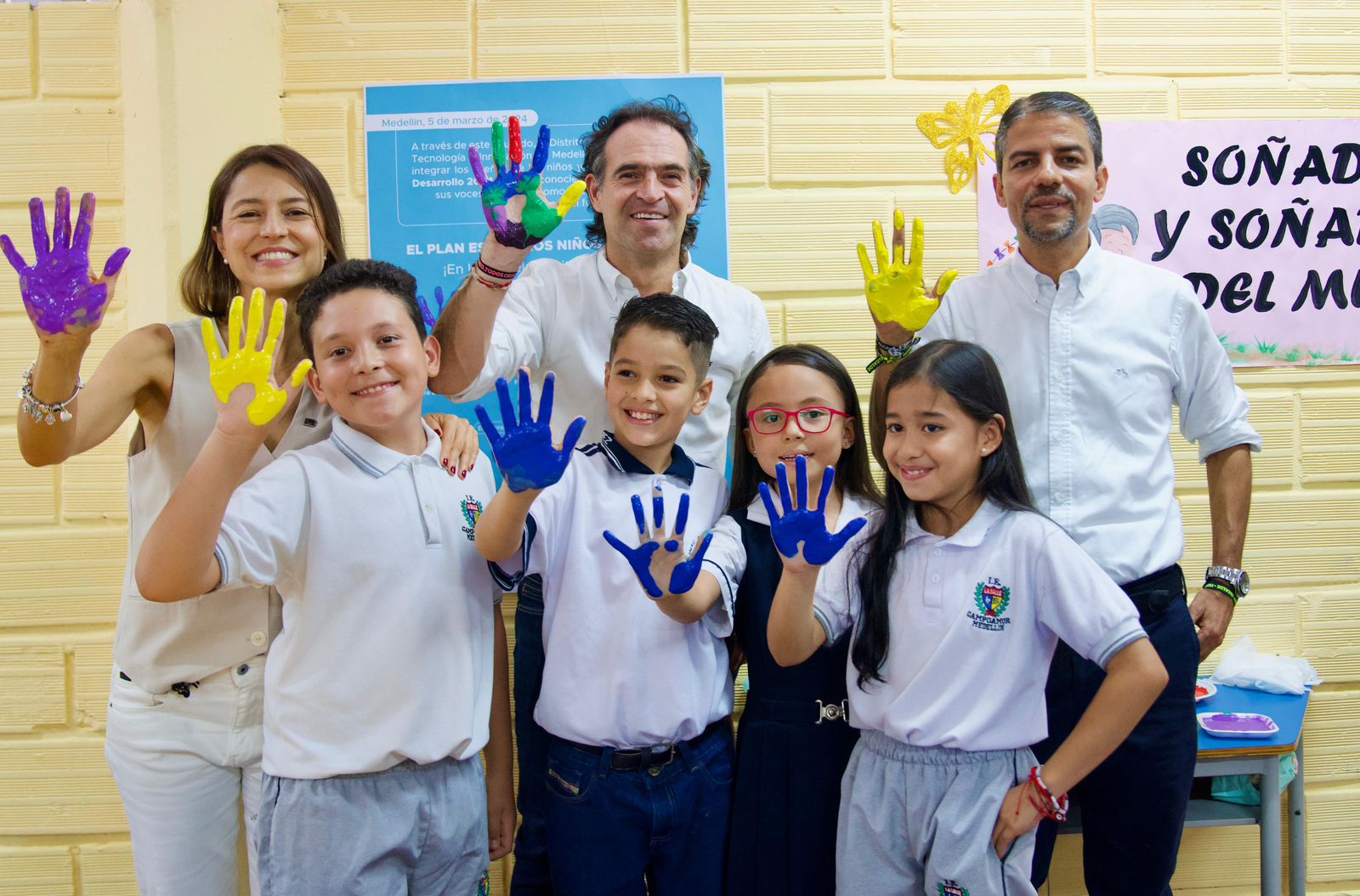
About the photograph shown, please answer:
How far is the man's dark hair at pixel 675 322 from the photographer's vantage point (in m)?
1.67

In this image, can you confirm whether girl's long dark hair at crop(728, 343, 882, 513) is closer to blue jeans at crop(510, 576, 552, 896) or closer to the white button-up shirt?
the white button-up shirt

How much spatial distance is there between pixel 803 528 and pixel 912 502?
1.12 ft

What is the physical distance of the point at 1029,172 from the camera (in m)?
1.79

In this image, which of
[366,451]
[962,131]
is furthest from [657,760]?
[962,131]

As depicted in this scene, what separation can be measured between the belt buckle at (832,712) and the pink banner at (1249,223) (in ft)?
4.35

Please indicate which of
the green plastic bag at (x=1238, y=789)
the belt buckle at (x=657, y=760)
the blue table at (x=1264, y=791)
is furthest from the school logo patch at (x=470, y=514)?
the green plastic bag at (x=1238, y=789)

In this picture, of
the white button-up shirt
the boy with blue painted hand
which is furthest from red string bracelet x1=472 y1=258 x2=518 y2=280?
the white button-up shirt

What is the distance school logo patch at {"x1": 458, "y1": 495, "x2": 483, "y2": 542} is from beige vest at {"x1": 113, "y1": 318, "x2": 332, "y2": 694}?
0.94ft

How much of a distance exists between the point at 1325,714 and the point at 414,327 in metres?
2.50

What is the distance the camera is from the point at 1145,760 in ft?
5.51

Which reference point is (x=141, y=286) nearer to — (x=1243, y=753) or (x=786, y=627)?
(x=786, y=627)

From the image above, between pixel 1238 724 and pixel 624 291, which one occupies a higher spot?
pixel 624 291

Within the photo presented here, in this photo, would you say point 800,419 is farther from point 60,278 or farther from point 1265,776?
point 1265,776

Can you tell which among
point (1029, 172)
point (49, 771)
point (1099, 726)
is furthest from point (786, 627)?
point (49, 771)
